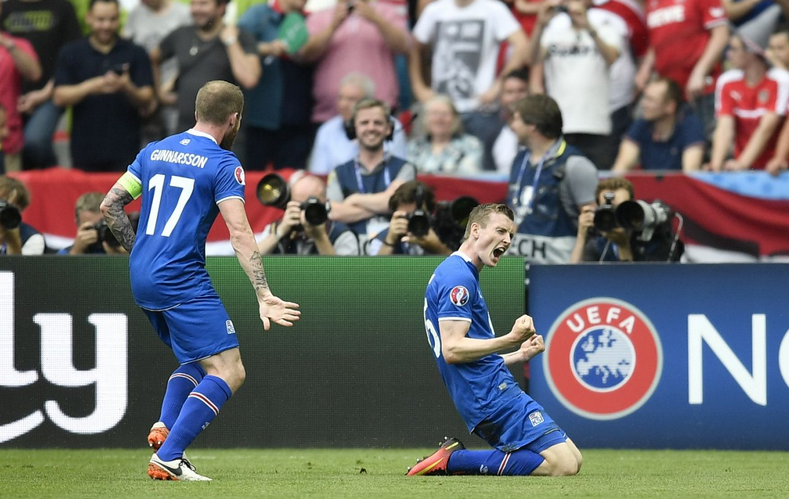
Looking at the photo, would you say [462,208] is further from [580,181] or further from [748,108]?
[748,108]

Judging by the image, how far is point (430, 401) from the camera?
9.28m

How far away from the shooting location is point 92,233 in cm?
973

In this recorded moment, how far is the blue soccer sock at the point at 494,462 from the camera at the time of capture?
23.9ft

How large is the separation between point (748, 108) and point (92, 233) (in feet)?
18.6

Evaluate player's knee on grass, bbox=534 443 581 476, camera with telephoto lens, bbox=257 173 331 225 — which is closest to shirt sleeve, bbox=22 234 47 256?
camera with telephoto lens, bbox=257 173 331 225

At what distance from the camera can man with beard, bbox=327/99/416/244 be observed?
1020 cm

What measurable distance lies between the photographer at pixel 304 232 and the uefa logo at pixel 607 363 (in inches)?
69.4

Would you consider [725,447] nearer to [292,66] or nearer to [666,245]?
[666,245]

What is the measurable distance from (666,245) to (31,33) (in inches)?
262

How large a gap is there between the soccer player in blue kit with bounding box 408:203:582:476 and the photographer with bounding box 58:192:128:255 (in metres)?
3.32

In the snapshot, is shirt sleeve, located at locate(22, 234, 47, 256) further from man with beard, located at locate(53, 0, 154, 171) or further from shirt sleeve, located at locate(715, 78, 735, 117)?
shirt sleeve, located at locate(715, 78, 735, 117)

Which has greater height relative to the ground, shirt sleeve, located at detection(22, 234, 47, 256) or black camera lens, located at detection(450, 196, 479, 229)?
black camera lens, located at detection(450, 196, 479, 229)

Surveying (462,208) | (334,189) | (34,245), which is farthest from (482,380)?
(34,245)

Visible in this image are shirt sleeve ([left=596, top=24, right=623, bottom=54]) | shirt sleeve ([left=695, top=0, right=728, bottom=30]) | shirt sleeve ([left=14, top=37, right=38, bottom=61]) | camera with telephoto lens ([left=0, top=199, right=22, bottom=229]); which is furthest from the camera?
shirt sleeve ([left=14, top=37, right=38, bottom=61])
